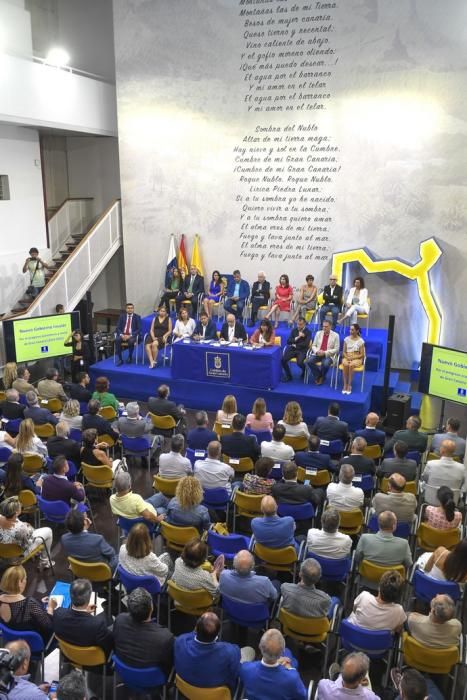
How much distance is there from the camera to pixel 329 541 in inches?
197

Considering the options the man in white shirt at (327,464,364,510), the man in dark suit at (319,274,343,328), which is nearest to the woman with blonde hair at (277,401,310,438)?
the man in white shirt at (327,464,364,510)

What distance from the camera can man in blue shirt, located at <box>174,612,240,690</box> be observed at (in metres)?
3.63

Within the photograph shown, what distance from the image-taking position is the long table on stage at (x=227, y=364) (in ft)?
33.2

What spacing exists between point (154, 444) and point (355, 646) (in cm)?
406

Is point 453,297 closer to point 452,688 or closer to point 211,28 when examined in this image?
point 211,28

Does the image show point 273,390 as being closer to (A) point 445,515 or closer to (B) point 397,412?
(B) point 397,412

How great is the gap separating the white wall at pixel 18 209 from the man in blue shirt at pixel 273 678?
11.0m

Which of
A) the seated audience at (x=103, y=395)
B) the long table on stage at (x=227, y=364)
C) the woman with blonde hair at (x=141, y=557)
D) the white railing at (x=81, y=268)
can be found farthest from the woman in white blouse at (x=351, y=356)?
the white railing at (x=81, y=268)

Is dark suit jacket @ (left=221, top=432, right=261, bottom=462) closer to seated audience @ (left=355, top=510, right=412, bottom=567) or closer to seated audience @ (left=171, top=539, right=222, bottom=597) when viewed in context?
seated audience @ (left=355, top=510, right=412, bottom=567)

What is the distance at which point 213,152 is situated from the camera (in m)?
13.5

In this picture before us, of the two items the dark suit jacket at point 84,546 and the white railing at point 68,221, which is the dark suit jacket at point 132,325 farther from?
the dark suit jacket at point 84,546

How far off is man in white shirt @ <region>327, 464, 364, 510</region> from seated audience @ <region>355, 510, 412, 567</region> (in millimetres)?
746

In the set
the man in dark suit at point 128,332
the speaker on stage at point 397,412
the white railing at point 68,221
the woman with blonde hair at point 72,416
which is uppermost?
the white railing at point 68,221

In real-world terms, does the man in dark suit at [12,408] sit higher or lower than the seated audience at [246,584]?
higher
